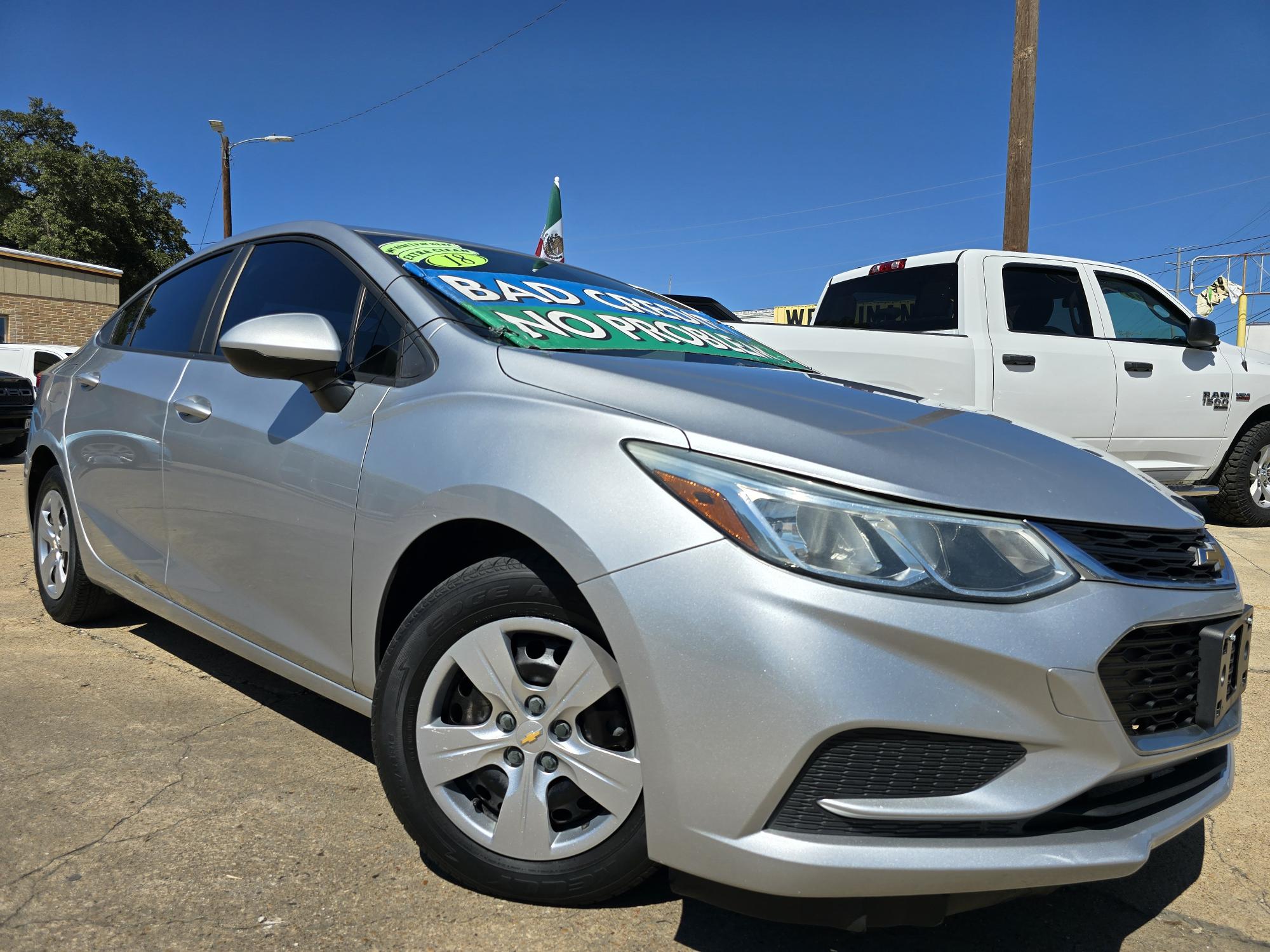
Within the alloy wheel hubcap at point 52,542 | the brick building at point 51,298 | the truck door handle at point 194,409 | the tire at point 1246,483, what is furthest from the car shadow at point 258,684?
the brick building at point 51,298

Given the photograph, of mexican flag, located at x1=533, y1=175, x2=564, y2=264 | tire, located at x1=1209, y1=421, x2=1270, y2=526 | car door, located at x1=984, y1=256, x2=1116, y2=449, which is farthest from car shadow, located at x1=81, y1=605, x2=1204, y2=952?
mexican flag, located at x1=533, y1=175, x2=564, y2=264

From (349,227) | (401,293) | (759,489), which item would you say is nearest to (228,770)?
(401,293)

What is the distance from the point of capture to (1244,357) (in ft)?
22.7

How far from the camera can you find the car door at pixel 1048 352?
231 inches

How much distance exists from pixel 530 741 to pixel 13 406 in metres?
11.3

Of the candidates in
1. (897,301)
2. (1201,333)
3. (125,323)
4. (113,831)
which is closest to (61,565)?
(125,323)

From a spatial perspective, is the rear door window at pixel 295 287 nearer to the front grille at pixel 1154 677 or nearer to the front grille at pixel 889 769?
the front grille at pixel 889 769

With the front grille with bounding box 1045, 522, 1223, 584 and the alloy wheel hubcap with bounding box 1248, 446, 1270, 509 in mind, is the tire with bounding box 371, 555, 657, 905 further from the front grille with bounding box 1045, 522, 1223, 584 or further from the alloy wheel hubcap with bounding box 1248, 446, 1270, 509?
the alloy wheel hubcap with bounding box 1248, 446, 1270, 509

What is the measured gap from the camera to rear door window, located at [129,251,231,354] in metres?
3.09

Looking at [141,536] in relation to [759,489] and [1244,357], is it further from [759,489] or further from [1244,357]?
[1244,357]

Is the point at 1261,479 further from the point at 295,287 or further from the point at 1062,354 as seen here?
the point at 295,287

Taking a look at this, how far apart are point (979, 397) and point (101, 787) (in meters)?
5.00

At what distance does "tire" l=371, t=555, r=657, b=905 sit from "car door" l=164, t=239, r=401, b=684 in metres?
0.34

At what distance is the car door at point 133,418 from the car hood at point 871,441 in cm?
148
